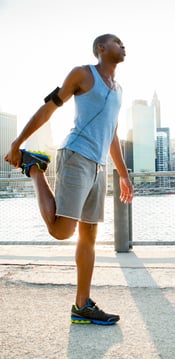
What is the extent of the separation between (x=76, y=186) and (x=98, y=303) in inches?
42.0

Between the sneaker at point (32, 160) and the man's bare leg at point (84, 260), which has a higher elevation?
the sneaker at point (32, 160)

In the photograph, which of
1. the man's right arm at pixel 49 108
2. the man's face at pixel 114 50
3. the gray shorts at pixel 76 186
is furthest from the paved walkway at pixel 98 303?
the man's face at pixel 114 50

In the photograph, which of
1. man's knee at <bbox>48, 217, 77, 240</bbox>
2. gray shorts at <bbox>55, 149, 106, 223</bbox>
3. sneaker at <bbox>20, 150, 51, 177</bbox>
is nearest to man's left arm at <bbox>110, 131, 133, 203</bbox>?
gray shorts at <bbox>55, 149, 106, 223</bbox>

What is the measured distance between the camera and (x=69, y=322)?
2.42 metres

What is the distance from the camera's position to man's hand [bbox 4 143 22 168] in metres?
2.43

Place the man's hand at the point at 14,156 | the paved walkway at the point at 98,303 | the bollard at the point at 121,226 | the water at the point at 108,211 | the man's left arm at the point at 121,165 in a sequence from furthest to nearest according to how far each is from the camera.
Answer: the water at the point at 108,211 < the bollard at the point at 121,226 < the man's left arm at the point at 121,165 < the man's hand at the point at 14,156 < the paved walkway at the point at 98,303

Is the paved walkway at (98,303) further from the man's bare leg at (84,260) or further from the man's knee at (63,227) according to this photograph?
the man's knee at (63,227)

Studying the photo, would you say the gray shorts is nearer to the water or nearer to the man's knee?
the man's knee

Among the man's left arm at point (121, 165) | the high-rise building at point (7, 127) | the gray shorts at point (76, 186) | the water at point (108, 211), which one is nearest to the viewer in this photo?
the gray shorts at point (76, 186)

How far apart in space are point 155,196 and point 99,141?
3940 mm

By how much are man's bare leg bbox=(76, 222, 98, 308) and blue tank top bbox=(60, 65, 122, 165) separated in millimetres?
505

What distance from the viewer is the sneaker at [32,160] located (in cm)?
249

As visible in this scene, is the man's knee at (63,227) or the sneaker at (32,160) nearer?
the man's knee at (63,227)

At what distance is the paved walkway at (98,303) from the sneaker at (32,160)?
1002 millimetres
